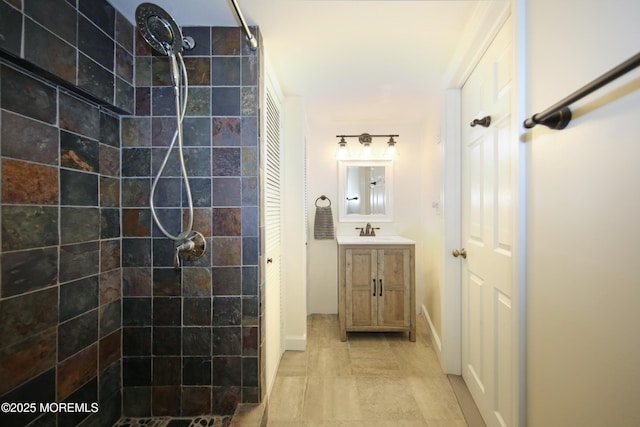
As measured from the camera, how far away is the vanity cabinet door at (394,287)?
236 cm

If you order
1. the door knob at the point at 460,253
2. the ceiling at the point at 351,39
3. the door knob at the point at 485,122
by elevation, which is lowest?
the door knob at the point at 460,253

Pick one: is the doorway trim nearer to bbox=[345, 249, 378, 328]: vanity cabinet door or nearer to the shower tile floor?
bbox=[345, 249, 378, 328]: vanity cabinet door

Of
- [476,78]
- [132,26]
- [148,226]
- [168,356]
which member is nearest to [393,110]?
[476,78]

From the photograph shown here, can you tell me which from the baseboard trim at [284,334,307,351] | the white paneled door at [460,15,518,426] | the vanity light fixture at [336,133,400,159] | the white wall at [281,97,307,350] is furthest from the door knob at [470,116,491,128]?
the baseboard trim at [284,334,307,351]

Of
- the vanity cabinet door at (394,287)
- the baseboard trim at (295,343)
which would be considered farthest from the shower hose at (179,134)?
the vanity cabinet door at (394,287)

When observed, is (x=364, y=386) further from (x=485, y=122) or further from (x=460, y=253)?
(x=485, y=122)

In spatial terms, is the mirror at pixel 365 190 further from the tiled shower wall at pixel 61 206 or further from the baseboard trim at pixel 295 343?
the tiled shower wall at pixel 61 206

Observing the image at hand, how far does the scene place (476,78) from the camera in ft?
5.07

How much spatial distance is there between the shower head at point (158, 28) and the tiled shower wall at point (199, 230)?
0.23 m

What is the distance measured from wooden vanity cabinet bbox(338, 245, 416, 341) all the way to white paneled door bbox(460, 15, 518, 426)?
610mm

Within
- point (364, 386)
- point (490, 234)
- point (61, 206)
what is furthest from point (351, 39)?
point (364, 386)

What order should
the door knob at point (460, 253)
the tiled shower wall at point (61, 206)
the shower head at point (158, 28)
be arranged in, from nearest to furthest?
the tiled shower wall at point (61, 206) < the shower head at point (158, 28) < the door knob at point (460, 253)

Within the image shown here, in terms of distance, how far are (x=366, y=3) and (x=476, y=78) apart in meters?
0.78

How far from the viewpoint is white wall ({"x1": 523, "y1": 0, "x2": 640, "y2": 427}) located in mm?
622
